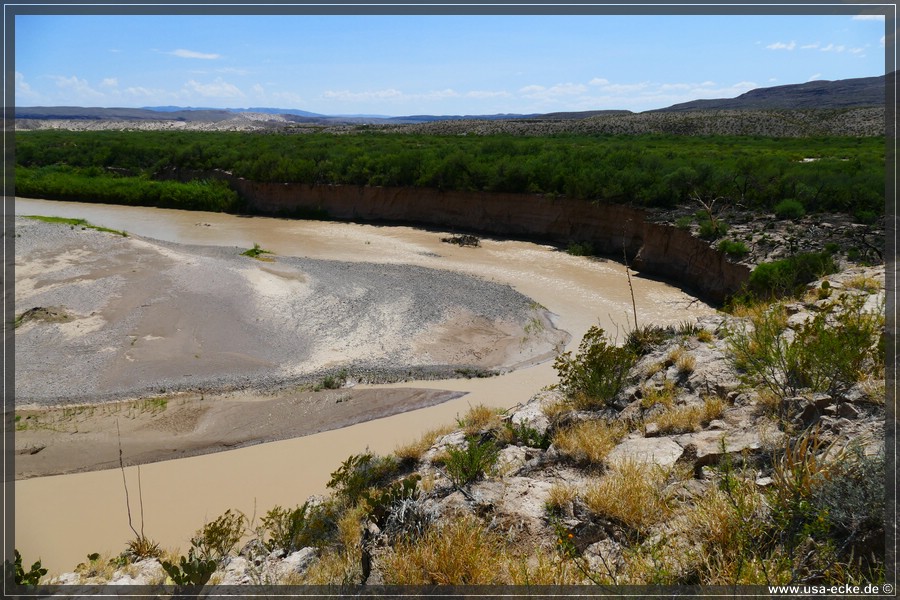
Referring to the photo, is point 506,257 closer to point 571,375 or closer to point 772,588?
point 571,375

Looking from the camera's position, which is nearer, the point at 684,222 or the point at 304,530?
the point at 304,530

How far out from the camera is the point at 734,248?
16.6 metres

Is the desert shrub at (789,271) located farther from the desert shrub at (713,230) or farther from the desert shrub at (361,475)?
the desert shrub at (361,475)

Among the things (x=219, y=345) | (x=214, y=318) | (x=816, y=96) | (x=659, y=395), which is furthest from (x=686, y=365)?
(x=816, y=96)

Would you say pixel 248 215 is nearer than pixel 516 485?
No

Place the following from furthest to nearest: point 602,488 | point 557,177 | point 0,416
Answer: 1. point 557,177
2. point 0,416
3. point 602,488

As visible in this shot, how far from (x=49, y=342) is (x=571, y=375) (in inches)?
446

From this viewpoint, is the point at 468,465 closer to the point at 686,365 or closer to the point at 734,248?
the point at 686,365

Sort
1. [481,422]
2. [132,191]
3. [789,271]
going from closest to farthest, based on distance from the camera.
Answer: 1. [481,422]
2. [789,271]
3. [132,191]

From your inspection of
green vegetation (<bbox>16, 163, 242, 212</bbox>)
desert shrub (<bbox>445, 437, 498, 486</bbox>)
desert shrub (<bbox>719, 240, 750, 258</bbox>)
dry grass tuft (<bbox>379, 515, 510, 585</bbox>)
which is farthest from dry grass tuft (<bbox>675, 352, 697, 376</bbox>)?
green vegetation (<bbox>16, 163, 242, 212</bbox>)

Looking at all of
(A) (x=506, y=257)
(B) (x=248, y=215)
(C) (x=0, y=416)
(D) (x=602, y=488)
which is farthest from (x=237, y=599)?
(B) (x=248, y=215)

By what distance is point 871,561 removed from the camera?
307 centimetres

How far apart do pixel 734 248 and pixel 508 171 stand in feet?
43.2

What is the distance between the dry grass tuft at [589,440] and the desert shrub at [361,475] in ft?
6.39
